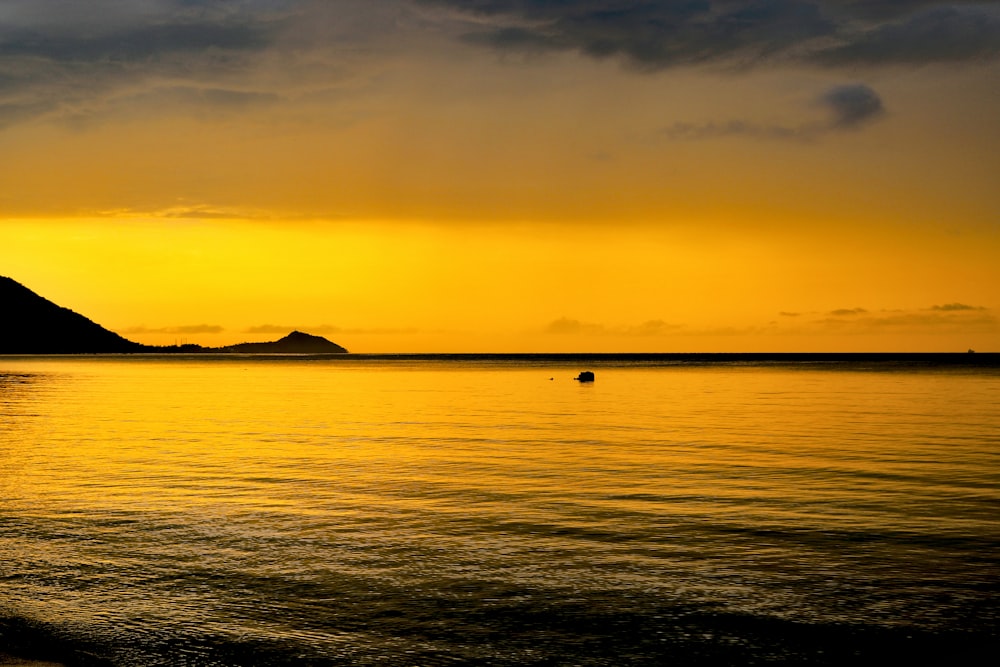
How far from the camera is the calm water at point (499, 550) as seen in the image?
1466 cm

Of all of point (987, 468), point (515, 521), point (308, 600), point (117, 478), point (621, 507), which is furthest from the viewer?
point (987, 468)

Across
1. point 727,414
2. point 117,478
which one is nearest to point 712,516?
point 117,478

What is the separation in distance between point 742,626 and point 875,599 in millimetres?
3533

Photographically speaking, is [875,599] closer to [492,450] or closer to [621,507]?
[621,507]

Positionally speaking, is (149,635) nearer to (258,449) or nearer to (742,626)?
(742,626)

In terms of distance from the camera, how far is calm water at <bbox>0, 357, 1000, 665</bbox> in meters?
14.7

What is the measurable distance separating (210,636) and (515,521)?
37.1 ft

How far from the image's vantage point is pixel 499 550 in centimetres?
2105

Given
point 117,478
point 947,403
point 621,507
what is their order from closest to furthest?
1. point 621,507
2. point 117,478
3. point 947,403

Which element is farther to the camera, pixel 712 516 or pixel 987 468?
A: pixel 987 468

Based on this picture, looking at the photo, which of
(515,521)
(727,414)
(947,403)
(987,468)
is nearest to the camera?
(515,521)

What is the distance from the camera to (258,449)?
142 feet

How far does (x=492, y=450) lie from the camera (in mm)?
42562

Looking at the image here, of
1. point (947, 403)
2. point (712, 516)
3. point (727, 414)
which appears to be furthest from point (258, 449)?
point (947, 403)
